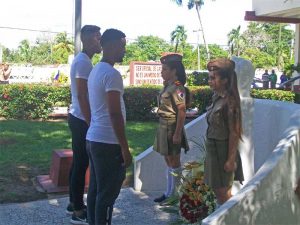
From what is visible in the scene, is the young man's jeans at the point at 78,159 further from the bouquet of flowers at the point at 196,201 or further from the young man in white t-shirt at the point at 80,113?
the bouquet of flowers at the point at 196,201

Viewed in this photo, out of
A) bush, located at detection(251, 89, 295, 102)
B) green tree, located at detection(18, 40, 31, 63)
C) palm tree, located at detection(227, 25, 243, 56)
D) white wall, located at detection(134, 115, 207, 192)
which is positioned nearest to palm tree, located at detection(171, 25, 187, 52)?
palm tree, located at detection(227, 25, 243, 56)

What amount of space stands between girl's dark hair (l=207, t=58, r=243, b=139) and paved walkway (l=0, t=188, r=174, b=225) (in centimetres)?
156

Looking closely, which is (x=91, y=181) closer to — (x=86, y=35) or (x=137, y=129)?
(x=86, y=35)

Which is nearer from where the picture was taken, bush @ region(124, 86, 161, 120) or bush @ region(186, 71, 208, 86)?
bush @ region(124, 86, 161, 120)

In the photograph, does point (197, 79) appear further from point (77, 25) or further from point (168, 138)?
point (168, 138)

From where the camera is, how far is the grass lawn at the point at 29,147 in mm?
5950

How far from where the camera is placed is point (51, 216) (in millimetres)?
4969

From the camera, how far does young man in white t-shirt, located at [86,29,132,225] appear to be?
11.9 feet

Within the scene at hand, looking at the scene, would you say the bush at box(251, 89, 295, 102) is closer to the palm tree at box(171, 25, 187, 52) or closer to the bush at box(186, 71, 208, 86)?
the bush at box(186, 71, 208, 86)

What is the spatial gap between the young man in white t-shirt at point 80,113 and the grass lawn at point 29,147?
1.09 metres

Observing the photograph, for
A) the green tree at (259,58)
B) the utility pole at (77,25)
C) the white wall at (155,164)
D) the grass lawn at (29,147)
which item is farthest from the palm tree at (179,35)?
the white wall at (155,164)

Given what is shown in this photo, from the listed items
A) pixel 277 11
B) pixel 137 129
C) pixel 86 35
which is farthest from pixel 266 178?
pixel 277 11

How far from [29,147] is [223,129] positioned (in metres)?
5.42

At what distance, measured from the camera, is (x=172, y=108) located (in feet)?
16.5
